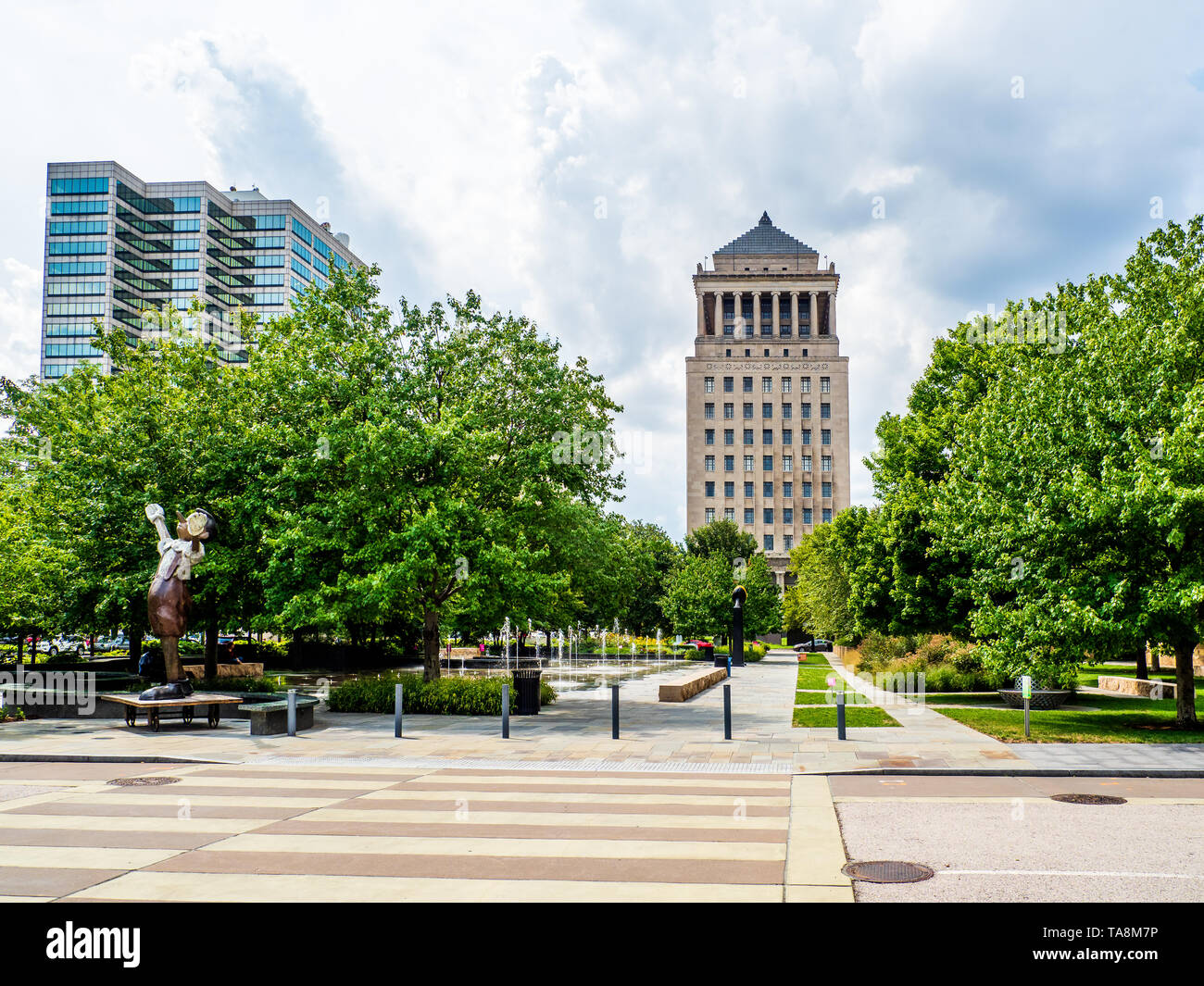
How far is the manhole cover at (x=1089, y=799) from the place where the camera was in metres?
10.7

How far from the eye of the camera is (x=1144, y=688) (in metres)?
25.9

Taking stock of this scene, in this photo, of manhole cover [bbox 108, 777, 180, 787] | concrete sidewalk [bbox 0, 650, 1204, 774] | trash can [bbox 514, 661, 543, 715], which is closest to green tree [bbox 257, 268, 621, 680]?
trash can [bbox 514, 661, 543, 715]

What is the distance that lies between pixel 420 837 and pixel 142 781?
19.6 feet

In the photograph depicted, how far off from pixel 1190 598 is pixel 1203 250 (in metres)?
9.72

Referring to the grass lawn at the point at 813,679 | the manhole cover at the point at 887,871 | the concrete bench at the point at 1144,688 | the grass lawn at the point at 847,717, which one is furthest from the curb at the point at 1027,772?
the concrete bench at the point at 1144,688

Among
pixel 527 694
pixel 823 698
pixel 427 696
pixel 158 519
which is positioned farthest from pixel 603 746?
pixel 823 698

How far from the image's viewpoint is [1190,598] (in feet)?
49.1

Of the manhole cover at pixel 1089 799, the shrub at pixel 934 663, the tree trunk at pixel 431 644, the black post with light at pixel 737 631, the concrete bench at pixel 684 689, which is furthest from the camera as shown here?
the black post with light at pixel 737 631

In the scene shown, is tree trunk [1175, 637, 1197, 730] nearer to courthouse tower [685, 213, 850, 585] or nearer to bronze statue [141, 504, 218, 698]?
bronze statue [141, 504, 218, 698]

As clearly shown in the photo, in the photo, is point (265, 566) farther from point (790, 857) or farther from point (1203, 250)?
point (1203, 250)

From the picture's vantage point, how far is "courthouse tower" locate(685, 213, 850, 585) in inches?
4449

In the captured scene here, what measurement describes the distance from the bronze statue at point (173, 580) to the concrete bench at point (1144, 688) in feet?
82.3

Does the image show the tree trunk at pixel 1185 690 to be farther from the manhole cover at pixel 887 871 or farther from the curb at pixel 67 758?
the curb at pixel 67 758

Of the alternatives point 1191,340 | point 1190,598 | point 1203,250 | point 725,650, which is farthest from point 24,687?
point 725,650
